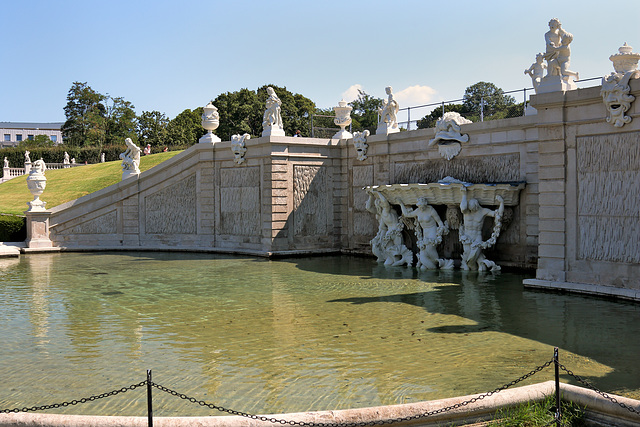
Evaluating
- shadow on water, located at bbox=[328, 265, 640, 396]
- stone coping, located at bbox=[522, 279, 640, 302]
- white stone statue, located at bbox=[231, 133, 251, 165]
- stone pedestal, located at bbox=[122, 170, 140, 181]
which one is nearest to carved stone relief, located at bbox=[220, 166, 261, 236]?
white stone statue, located at bbox=[231, 133, 251, 165]

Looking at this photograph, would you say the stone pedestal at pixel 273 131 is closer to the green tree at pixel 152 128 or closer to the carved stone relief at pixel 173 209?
the carved stone relief at pixel 173 209

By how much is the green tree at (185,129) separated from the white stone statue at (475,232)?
35695mm

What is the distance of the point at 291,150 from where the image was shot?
65.6 ft

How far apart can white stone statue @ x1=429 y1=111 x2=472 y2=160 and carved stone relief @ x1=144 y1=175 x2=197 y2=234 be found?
8.88m

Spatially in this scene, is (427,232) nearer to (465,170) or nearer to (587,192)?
(465,170)

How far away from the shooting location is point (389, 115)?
19188mm

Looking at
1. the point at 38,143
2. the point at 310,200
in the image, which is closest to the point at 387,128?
the point at 310,200

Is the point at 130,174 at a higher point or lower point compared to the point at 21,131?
lower

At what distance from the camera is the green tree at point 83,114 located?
61.8 metres

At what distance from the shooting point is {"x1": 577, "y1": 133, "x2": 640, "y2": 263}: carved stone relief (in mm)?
11656

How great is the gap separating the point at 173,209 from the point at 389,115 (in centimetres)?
821

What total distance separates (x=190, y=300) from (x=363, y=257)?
27.5ft

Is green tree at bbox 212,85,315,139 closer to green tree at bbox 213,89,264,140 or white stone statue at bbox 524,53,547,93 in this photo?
green tree at bbox 213,89,264,140

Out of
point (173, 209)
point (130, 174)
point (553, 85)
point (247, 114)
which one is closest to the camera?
point (553, 85)
